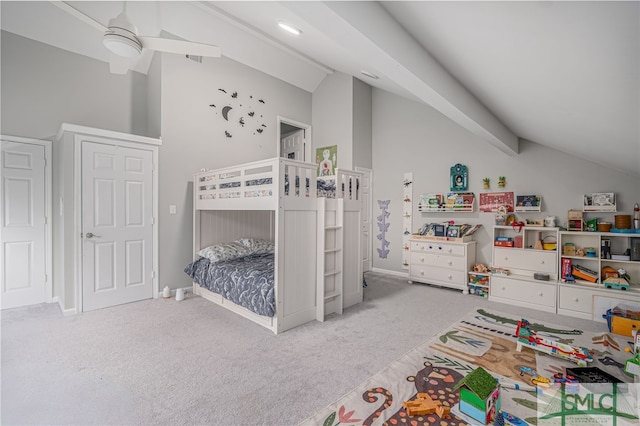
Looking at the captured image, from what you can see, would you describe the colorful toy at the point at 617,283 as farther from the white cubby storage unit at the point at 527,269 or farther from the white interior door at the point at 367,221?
the white interior door at the point at 367,221

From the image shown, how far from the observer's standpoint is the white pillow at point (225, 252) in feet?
12.6

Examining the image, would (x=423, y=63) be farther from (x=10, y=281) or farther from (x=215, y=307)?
(x=10, y=281)

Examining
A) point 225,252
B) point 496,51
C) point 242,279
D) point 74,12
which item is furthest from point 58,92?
point 496,51

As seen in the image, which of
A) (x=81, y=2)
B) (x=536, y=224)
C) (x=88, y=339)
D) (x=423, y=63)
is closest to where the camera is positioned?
(x=423, y=63)

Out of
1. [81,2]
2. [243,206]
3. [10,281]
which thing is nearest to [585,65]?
[243,206]

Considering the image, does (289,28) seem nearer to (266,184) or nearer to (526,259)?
(266,184)

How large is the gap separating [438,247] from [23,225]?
544 cm

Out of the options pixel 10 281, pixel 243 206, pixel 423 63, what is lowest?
pixel 10 281

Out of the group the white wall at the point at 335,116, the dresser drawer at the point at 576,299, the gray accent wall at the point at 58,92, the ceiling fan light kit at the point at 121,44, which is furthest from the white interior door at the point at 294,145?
the dresser drawer at the point at 576,299

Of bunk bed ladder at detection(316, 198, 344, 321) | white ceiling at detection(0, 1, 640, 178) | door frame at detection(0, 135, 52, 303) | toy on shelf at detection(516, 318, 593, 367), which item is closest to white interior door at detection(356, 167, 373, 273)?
bunk bed ladder at detection(316, 198, 344, 321)

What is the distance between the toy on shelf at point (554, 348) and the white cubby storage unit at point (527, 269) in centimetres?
116

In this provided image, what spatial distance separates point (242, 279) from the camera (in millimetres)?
3191

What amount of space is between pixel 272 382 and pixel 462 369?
1408 mm

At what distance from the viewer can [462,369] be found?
2.20 meters
